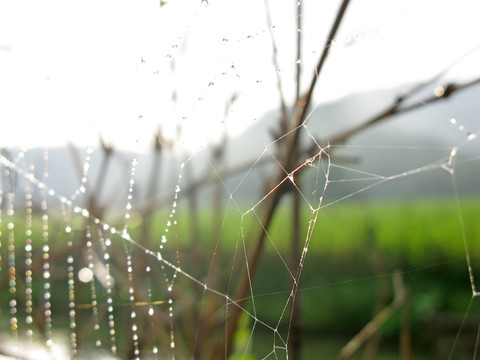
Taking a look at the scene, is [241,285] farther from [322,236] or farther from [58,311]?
[58,311]

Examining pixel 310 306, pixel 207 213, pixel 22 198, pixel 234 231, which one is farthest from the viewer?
pixel 207 213

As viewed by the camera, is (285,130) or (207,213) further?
(207,213)

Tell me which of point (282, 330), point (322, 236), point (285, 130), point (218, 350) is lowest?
point (282, 330)

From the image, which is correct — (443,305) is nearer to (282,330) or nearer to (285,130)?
(282,330)

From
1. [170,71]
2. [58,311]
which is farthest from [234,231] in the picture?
[170,71]

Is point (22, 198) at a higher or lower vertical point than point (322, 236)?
higher

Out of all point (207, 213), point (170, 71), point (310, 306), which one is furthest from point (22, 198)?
point (207, 213)

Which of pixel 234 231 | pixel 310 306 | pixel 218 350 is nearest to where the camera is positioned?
pixel 218 350

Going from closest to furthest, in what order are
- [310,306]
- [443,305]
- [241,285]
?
1. [241,285]
2. [443,305]
3. [310,306]

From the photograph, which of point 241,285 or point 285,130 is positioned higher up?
point 285,130
